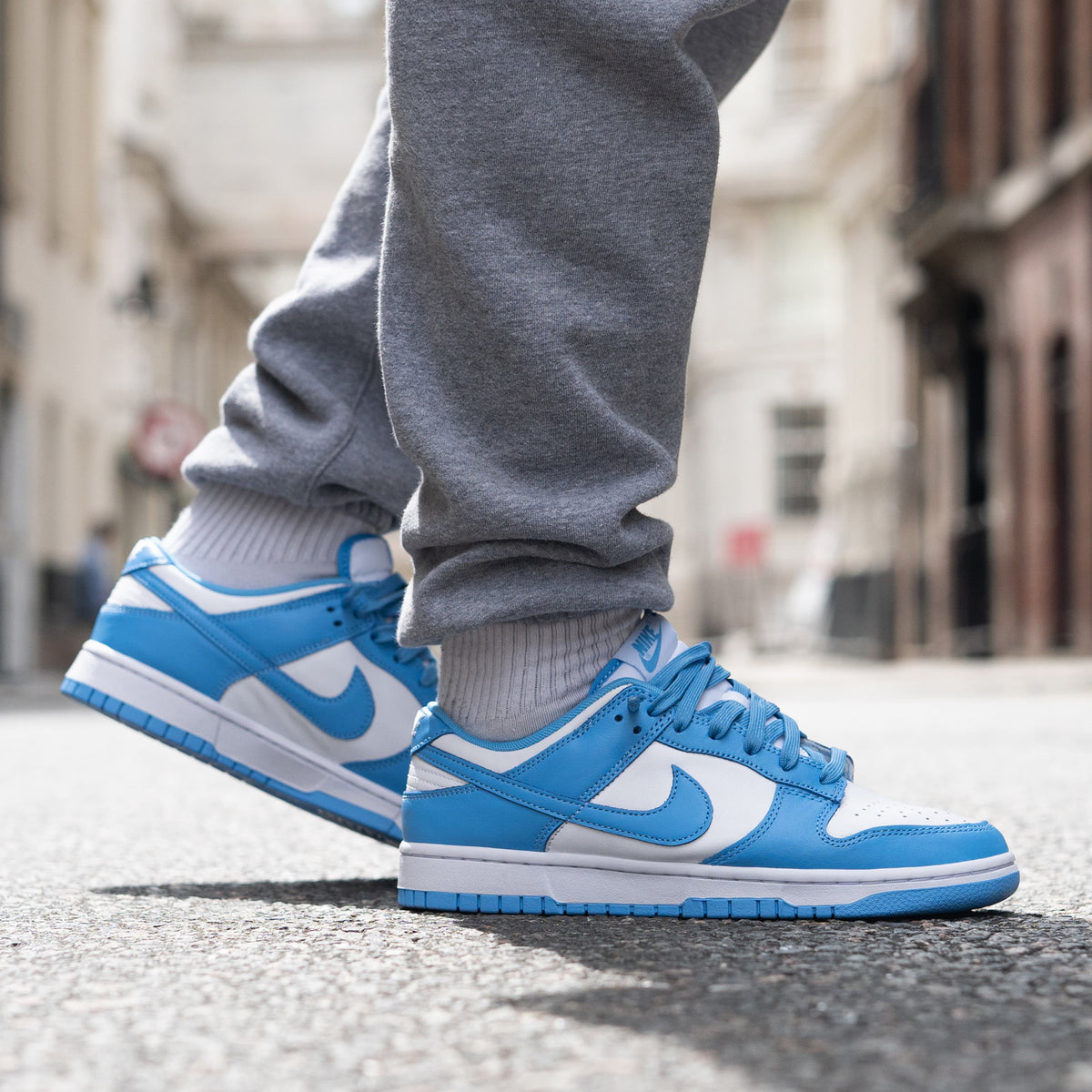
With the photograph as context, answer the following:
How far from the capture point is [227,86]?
28094 mm

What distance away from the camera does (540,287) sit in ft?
4.48

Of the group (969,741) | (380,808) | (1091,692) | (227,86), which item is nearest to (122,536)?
(227,86)

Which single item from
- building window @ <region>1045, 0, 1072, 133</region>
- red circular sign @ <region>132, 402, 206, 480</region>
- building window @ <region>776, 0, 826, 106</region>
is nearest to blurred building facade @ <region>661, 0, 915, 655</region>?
building window @ <region>776, 0, 826, 106</region>

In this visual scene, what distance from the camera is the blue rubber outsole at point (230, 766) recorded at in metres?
1.64

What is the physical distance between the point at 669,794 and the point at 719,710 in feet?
0.30

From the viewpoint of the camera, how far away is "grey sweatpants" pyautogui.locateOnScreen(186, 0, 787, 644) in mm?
1344

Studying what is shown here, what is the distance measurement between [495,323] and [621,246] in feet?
0.40

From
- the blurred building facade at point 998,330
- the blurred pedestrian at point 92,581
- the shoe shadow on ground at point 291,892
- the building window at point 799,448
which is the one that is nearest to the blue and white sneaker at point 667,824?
the shoe shadow on ground at point 291,892

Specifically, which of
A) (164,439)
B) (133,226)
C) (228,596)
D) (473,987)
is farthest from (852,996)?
(133,226)

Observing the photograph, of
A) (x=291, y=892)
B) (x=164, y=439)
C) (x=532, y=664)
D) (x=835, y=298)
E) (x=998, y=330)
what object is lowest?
(x=291, y=892)

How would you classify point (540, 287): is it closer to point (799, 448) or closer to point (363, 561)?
point (363, 561)

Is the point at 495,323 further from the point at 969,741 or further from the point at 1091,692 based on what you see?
the point at 1091,692
